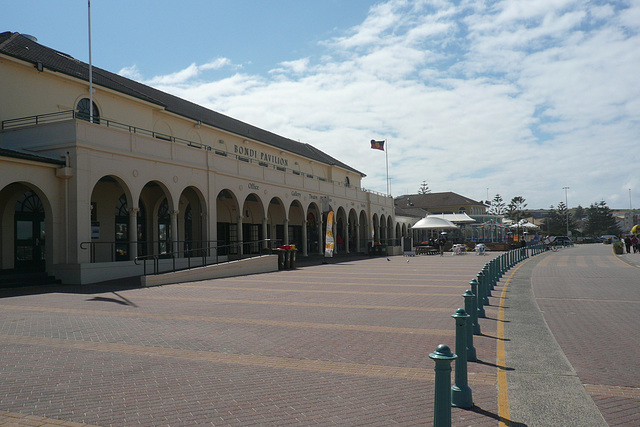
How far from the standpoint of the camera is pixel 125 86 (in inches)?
1082

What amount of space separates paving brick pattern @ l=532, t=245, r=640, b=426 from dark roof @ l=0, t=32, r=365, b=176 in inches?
832

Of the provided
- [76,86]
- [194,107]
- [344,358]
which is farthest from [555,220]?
[344,358]

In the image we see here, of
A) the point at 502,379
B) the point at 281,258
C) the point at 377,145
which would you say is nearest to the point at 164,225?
the point at 281,258

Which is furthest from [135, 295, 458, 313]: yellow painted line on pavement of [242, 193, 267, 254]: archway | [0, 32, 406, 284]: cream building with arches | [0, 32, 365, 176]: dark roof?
[242, 193, 267, 254]: archway

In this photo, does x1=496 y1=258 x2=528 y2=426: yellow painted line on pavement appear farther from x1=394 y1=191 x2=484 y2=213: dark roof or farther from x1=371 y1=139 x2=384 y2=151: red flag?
x1=394 y1=191 x2=484 y2=213: dark roof

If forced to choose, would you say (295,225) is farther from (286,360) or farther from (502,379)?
(502,379)

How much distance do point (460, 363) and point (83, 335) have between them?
6560 millimetres

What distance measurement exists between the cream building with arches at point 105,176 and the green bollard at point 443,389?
1694 centimetres

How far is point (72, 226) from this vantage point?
18.6 metres

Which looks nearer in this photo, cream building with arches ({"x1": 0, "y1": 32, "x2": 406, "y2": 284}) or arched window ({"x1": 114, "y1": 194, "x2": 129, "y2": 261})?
cream building with arches ({"x1": 0, "y1": 32, "x2": 406, "y2": 284})

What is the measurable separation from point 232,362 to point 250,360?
251mm

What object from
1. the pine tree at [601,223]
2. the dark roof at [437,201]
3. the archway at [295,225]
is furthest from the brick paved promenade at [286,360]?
the pine tree at [601,223]

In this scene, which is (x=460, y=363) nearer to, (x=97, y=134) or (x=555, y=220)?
(x=97, y=134)

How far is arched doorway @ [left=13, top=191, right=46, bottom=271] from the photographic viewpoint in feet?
65.9
